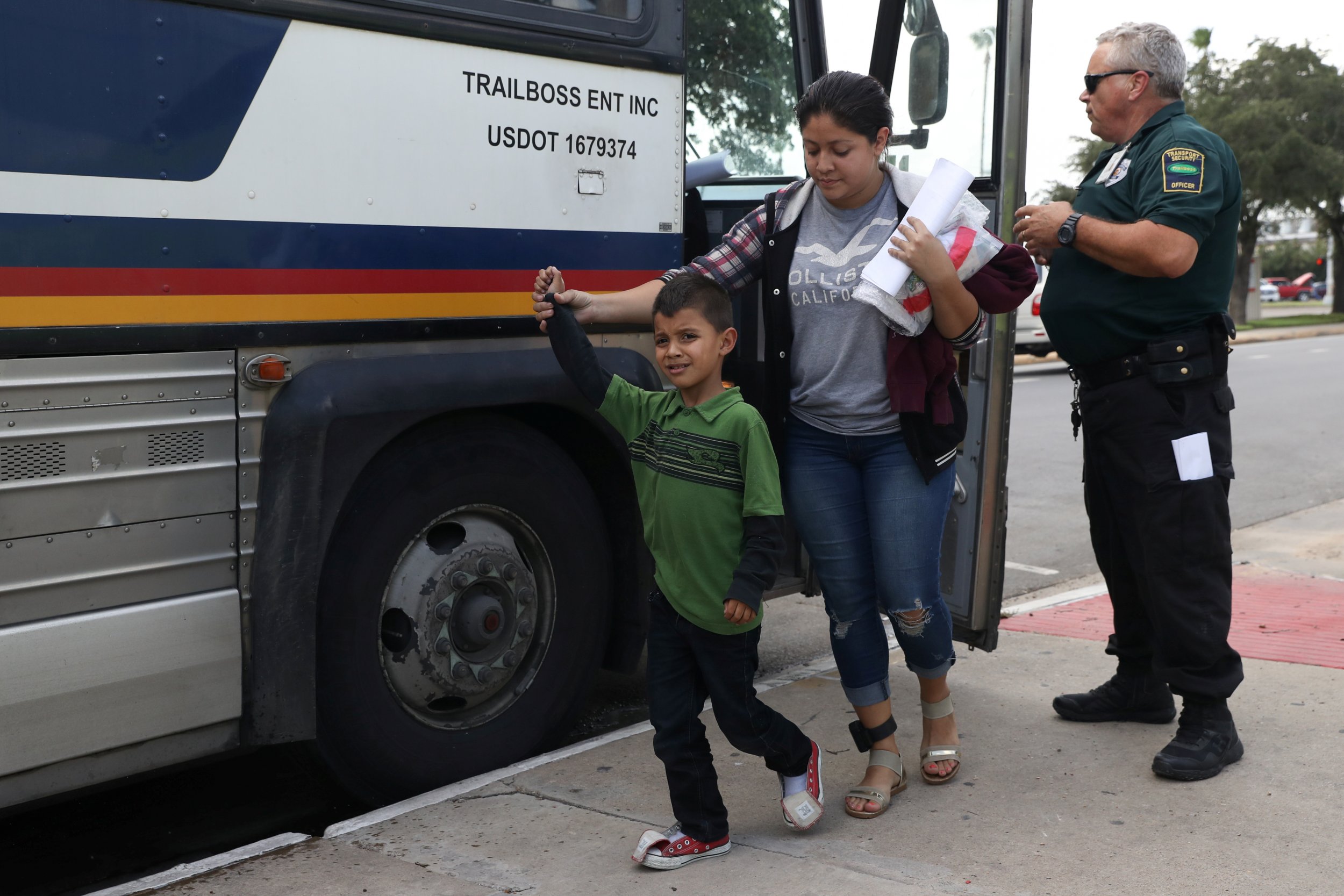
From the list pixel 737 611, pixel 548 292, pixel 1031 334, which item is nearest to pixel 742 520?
pixel 737 611

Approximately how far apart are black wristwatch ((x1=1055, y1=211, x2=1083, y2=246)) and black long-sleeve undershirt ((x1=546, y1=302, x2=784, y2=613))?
3.67 ft

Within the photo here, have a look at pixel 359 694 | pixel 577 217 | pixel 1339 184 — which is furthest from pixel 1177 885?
pixel 1339 184

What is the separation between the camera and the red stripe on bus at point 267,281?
9.16ft

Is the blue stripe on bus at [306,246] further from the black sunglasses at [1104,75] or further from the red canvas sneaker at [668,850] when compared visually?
the red canvas sneaker at [668,850]

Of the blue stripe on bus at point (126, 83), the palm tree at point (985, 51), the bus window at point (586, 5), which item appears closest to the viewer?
the blue stripe on bus at point (126, 83)

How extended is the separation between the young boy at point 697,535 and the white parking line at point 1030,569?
4.11 meters

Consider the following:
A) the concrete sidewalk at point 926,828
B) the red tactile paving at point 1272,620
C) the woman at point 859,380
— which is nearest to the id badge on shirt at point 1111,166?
the woman at point 859,380

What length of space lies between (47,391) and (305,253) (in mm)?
667

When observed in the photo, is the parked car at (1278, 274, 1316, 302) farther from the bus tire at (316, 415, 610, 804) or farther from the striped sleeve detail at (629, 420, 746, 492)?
the striped sleeve detail at (629, 420, 746, 492)

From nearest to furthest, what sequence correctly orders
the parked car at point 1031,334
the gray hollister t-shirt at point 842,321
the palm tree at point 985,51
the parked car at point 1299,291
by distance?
the gray hollister t-shirt at point 842,321, the palm tree at point 985,51, the parked car at point 1031,334, the parked car at point 1299,291

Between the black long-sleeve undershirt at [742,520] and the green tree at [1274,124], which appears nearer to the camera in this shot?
the black long-sleeve undershirt at [742,520]

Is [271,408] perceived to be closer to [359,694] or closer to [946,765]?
[359,694]

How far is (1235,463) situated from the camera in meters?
10.3

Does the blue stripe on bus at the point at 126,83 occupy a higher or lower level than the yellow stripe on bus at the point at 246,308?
higher
